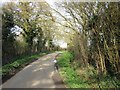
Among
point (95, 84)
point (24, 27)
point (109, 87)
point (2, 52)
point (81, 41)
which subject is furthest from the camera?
point (24, 27)

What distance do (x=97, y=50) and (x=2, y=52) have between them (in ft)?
52.4

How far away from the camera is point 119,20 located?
10.6 m

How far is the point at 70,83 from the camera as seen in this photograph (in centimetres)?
1472

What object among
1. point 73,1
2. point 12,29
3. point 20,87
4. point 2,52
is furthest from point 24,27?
point 20,87

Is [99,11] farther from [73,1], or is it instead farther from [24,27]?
[24,27]

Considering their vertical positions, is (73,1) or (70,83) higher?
(73,1)

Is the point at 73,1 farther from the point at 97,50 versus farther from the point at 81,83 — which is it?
the point at 81,83

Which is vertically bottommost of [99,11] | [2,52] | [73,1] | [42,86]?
[42,86]

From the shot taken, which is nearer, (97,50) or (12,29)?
(97,50)

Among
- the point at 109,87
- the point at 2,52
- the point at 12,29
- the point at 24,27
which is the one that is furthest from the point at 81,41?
the point at 24,27

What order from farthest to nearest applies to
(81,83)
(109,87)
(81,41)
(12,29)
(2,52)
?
(12,29)
(2,52)
(81,41)
(81,83)
(109,87)

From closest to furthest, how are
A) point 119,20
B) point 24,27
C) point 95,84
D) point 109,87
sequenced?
point 119,20 < point 109,87 < point 95,84 < point 24,27

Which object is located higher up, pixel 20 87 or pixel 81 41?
pixel 81 41

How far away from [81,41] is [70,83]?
15.9 ft
